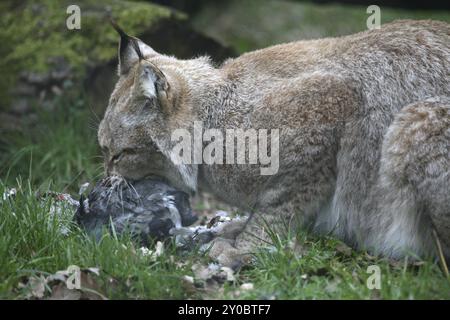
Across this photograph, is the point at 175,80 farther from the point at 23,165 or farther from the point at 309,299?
the point at 23,165

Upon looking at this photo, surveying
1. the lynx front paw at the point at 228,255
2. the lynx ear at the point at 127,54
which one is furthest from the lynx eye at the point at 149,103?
the lynx front paw at the point at 228,255

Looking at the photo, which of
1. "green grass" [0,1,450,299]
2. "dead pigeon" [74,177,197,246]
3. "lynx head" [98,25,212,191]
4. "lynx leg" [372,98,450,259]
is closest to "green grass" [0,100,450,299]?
"green grass" [0,1,450,299]

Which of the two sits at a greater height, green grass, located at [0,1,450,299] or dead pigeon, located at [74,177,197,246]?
dead pigeon, located at [74,177,197,246]

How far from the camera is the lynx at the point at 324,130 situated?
502 cm

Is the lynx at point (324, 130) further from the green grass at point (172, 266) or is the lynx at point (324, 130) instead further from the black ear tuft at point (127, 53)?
the green grass at point (172, 266)

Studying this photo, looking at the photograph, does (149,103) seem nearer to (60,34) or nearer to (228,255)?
(228,255)

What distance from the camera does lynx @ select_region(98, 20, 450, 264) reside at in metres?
5.02

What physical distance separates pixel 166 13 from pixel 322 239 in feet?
14.7

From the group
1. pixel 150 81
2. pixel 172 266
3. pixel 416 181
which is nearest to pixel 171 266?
pixel 172 266

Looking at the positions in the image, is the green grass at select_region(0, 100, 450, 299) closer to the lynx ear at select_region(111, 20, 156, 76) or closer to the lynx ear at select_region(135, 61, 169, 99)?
the lynx ear at select_region(135, 61, 169, 99)

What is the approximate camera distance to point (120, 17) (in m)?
8.96

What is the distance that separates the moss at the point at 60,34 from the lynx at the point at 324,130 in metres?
2.88

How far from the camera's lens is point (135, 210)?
5.43m

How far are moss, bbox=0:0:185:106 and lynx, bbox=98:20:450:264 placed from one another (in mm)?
2881
